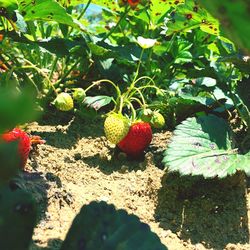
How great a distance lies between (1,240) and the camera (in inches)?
13.2

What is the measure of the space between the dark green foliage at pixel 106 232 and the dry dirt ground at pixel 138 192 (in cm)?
38

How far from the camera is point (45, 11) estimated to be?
124 centimetres

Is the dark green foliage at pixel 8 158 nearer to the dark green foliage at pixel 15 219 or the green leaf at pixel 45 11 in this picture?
the dark green foliage at pixel 15 219

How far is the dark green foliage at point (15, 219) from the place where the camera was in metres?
0.32

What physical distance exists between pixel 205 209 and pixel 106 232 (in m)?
0.70

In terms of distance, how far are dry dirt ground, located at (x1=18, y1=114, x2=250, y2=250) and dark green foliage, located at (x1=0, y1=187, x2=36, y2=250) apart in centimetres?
50

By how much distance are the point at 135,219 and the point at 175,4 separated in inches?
48.6

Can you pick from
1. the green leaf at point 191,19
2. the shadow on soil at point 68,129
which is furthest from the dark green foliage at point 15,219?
the green leaf at point 191,19

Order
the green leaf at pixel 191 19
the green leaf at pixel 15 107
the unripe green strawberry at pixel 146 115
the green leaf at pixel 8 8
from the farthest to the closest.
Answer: the green leaf at pixel 191 19, the unripe green strawberry at pixel 146 115, the green leaf at pixel 8 8, the green leaf at pixel 15 107

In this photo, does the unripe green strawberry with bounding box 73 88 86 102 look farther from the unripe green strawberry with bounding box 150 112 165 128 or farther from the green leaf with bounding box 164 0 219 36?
the green leaf with bounding box 164 0 219 36

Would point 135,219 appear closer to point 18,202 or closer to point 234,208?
point 18,202

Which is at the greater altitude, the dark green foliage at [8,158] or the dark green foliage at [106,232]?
the dark green foliage at [8,158]

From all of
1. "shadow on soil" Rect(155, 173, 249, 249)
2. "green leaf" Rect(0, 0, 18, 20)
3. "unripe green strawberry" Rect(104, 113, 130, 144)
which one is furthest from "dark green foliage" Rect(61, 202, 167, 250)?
"green leaf" Rect(0, 0, 18, 20)

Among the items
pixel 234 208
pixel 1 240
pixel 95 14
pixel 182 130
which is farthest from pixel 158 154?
pixel 95 14
